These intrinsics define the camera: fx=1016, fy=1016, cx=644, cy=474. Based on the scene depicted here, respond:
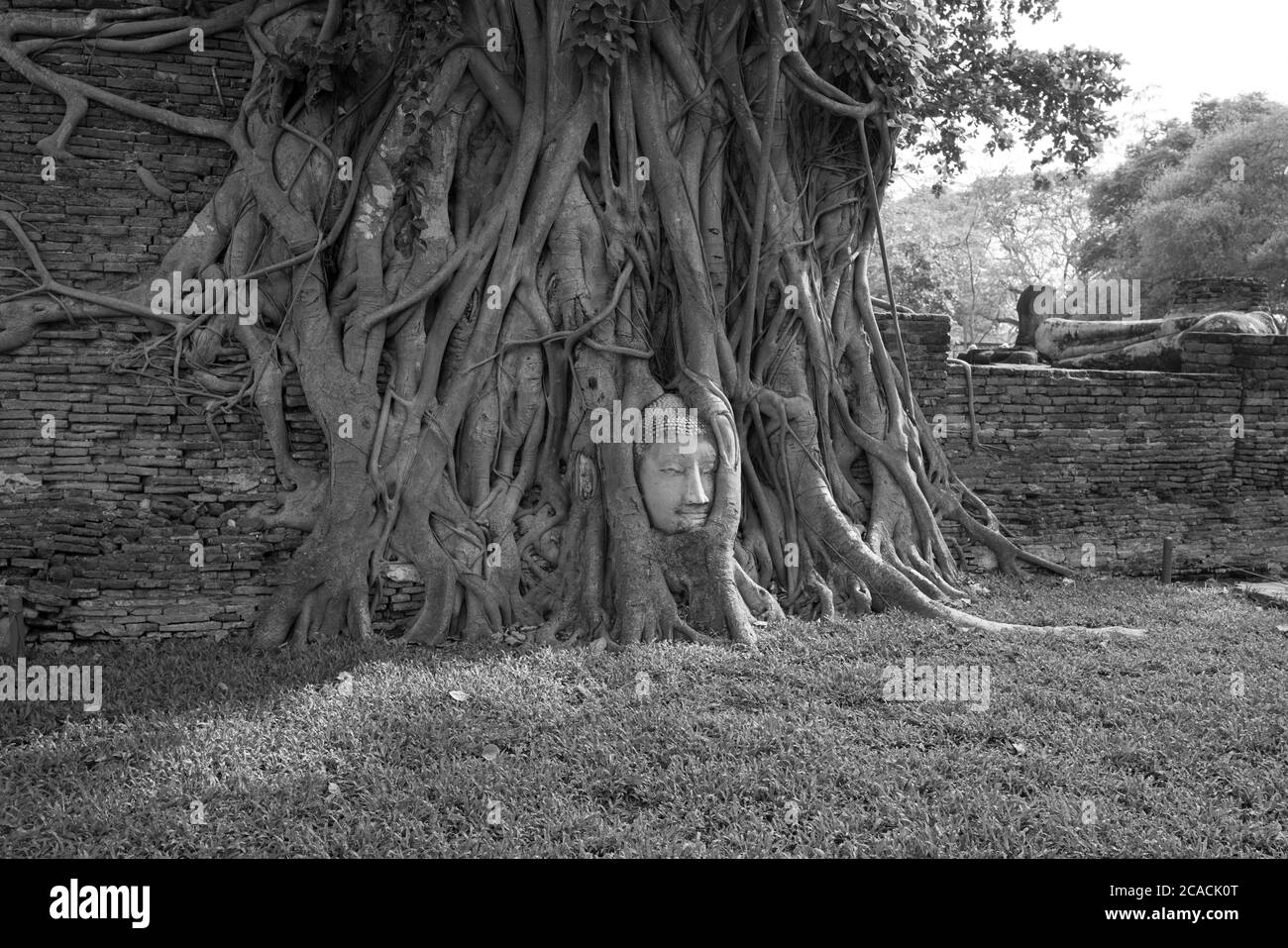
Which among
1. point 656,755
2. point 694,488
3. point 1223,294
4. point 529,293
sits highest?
point 1223,294

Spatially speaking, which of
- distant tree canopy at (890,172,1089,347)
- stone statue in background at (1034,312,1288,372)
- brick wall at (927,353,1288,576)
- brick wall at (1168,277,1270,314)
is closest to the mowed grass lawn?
brick wall at (927,353,1288,576)

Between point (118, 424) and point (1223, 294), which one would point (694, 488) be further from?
point (1223, 294)

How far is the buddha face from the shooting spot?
560 cm

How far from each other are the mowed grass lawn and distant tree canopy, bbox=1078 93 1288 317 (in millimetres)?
16124

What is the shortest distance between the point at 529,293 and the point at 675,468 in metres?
1.33

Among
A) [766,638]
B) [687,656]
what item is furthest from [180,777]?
[766,638]

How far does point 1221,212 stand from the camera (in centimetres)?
1892

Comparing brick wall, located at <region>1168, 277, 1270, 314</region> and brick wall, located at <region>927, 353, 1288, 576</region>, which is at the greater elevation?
brick wall, located at <region>1168, 277, 1270, 314</region>

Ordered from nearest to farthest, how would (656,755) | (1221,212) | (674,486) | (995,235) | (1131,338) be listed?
1. (656,755)
2. (674,486)
3. (1131,338)
4. (1221,212)
5. (995,235)

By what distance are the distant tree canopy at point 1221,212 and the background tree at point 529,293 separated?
14.8 m

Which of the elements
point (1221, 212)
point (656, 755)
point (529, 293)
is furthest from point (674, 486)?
point (1221, 212)

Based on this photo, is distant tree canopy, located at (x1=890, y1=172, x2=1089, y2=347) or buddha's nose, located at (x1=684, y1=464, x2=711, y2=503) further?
distant tree canopy, located at (x1=890, y1=172, x2=1089, y2=347)

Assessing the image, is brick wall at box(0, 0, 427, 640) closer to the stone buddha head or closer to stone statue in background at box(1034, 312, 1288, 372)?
the stone buddha head

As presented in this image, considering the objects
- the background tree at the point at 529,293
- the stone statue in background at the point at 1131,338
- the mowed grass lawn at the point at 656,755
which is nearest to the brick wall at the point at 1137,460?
the stone statue in background at the point at 1131,338
